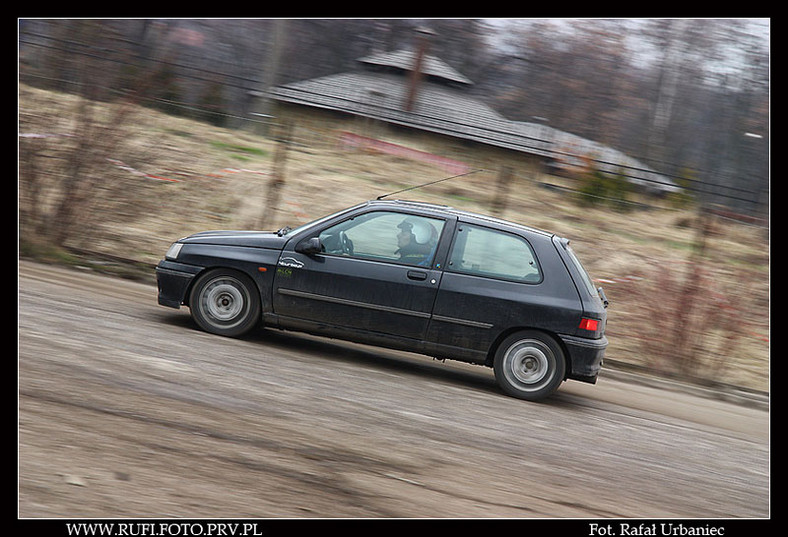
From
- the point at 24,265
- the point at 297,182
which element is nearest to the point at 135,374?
the point at 24,265

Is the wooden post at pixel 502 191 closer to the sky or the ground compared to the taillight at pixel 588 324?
closer to the sky

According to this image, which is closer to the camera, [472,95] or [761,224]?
[761,224]

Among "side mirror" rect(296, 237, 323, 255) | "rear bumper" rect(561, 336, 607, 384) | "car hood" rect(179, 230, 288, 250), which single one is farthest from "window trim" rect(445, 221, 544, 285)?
"car hood" rect(179, 230, 288, 250)

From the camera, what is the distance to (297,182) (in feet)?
52.9

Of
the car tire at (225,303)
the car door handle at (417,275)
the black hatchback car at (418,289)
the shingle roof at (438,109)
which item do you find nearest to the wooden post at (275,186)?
the black hatchback car at (418,289)

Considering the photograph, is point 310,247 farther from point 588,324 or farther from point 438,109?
point 438,109

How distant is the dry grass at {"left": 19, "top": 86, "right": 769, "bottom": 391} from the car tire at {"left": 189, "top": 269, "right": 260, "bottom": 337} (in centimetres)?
447

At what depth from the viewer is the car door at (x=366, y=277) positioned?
7477mm

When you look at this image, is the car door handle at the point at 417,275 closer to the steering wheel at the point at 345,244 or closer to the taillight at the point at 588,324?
the steering wheel at the point at 345,244

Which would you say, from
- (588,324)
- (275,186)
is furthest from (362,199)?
(588,324)

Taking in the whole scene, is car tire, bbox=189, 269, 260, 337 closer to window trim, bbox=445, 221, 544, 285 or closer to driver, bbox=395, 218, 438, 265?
driver, bbox=395, 218, 438, 265

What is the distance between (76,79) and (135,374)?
7039 millimetres

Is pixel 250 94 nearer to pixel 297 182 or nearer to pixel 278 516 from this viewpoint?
pixel 297 182

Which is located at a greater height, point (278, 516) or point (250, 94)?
point (250, 94)
